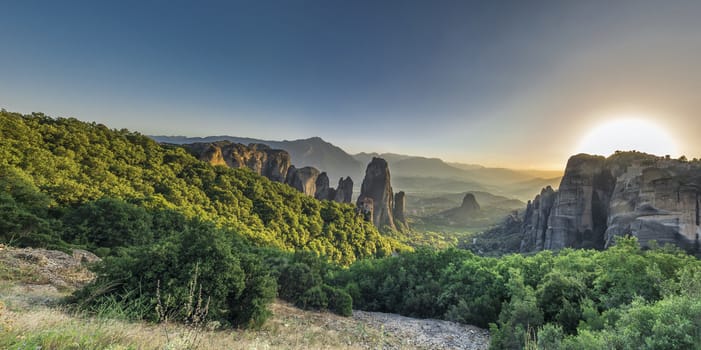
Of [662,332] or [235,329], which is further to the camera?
[235,329]

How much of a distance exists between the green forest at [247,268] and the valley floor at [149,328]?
0.73 meters

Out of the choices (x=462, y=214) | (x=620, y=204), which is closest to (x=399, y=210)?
(x=462, y=214)

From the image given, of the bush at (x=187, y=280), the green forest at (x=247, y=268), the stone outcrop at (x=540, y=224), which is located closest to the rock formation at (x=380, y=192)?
the stone outcrop at (x=540, y=224)

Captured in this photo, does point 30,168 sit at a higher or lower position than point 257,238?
higher

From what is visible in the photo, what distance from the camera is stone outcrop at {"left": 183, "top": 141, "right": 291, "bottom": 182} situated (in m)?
56.1

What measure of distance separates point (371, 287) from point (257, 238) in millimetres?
15612

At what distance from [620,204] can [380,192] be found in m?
64.4

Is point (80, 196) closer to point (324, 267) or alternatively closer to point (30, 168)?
point (30, 168)

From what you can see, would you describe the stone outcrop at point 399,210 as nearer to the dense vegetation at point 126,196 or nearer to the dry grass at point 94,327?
the dense vegetation at point 126,196

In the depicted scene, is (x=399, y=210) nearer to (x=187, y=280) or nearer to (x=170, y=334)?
(x=187, y=280)

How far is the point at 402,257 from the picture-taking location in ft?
75.9

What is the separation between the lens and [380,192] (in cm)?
9925

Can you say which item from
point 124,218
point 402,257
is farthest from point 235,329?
point 402,257

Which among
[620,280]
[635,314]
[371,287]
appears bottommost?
[371,287]
